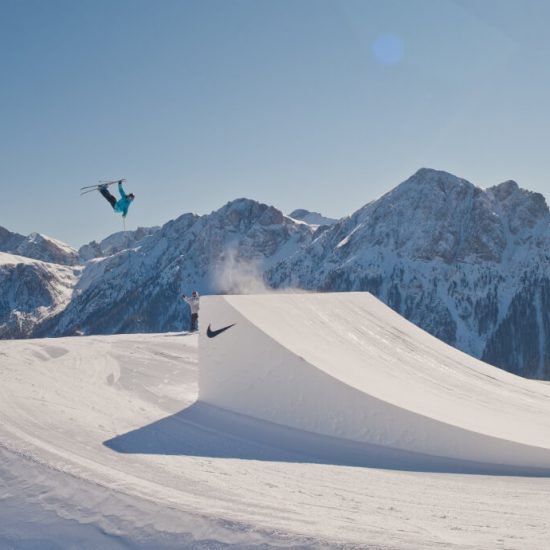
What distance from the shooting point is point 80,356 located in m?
16.5

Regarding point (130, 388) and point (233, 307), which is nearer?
point (233, 307)

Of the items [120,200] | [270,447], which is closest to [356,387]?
[270,447]

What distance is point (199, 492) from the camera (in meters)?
6.09

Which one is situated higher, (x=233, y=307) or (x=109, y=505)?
(x=233, y=307)

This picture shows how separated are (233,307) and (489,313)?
203m

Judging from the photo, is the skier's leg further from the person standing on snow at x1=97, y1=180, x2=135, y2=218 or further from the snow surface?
the snow surface

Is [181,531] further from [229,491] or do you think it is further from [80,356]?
[80,356]

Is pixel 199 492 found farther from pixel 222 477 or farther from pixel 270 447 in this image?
pixel 270 447

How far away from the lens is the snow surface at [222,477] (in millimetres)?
Answer: 4969

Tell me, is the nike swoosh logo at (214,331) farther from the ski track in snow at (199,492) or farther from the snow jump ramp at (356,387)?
the ski track in snow at (199,492)

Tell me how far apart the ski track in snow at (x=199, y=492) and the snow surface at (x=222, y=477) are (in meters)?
0.02

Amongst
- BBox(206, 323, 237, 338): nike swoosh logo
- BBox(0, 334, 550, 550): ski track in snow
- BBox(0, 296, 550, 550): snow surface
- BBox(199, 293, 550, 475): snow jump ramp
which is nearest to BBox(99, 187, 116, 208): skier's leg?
BBox(0, 296, 550, 550): snow surface

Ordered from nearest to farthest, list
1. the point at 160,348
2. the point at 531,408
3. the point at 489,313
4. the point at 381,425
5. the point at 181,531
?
1. the point at 181,531
2. the point at 381,425
3. the point at 531,408
4. the point at 160,348
5. the point at 489,313

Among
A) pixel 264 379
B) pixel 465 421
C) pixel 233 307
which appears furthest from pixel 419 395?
pixel 233 307
